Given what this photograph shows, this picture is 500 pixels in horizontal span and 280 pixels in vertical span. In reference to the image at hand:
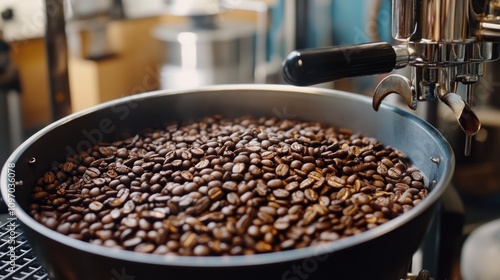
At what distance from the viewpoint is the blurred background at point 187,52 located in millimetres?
2252

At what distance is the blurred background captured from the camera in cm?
225

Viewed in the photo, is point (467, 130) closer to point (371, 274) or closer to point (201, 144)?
point (371, 274)

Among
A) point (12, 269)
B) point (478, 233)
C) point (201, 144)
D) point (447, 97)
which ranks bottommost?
point (478, 233)

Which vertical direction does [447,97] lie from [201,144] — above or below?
above

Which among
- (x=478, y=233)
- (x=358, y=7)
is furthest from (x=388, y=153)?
(x=358, y=7)

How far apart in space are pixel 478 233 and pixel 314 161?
94 cm

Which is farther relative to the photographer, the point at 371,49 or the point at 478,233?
the point at 478,233

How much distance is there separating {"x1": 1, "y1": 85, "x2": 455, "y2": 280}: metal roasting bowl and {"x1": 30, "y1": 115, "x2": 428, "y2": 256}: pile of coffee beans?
0.03m

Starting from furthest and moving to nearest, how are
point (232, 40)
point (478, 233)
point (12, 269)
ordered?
point (232, 40)
point (478, 233)
point (12, 269)

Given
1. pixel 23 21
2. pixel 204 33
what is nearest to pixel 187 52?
pixel 204 33

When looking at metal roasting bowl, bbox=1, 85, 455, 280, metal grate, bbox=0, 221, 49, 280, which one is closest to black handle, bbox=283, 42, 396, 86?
metal roasting bowl, bbox=1, 85, 455, 280

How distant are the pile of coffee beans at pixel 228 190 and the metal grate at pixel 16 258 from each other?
7cm

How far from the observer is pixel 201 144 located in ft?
3.17

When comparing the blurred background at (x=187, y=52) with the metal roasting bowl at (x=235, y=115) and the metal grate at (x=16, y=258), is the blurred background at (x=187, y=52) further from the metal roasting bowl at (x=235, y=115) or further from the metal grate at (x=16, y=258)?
the metal grate at (x=16, y=258)
